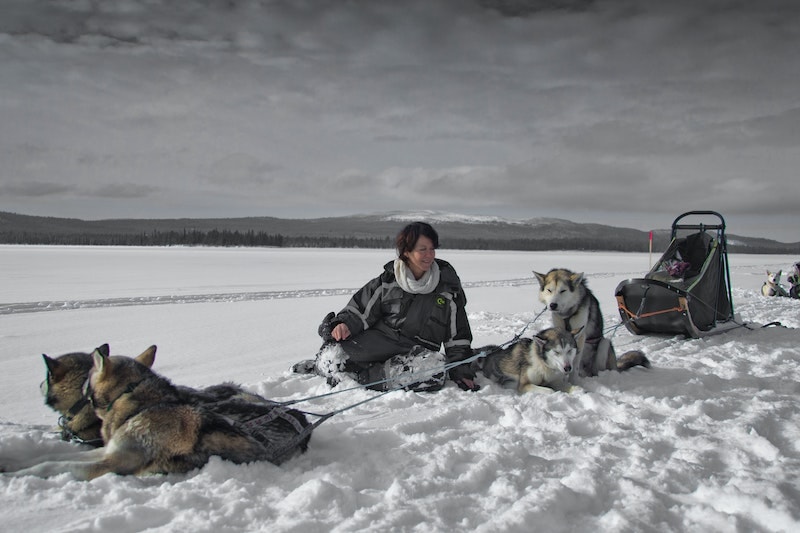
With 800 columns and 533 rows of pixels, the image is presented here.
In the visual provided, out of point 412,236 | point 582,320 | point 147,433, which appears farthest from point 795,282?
point 147,433

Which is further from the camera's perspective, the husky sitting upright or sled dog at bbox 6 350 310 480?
the husky sitting upright

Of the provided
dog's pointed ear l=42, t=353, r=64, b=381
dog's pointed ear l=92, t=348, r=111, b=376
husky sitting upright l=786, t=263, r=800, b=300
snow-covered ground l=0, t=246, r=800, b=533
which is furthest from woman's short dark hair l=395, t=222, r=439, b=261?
husky sitting upright l=786, t=263, r=800, b=300

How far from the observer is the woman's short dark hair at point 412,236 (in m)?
4.02

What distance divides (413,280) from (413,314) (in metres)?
0.30

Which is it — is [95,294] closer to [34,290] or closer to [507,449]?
[34,290]

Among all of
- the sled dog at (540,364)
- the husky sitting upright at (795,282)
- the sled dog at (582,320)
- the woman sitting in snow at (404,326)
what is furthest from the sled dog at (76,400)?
the husky sitting upright at (795,282)

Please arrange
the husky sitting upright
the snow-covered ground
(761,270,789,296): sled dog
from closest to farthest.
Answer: the snow-covered ground → the husky sitting upright → (761,270,789,296): sled dog

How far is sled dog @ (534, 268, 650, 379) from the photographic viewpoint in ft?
15.2

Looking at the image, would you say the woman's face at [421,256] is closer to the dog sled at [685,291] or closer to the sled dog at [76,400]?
the sled dog at [76,400]

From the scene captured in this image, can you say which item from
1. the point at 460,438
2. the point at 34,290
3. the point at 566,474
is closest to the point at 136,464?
the point at 460,438

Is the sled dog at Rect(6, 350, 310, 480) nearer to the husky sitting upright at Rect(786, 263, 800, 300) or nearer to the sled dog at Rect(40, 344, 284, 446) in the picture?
the sled dog at Rect(40, 344, 284, 446)

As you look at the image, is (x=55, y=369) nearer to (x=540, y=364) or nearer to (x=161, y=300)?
(x=540, y=364)

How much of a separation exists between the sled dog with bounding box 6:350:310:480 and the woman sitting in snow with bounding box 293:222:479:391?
5.38 ft

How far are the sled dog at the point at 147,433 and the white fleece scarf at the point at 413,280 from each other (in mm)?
1850
